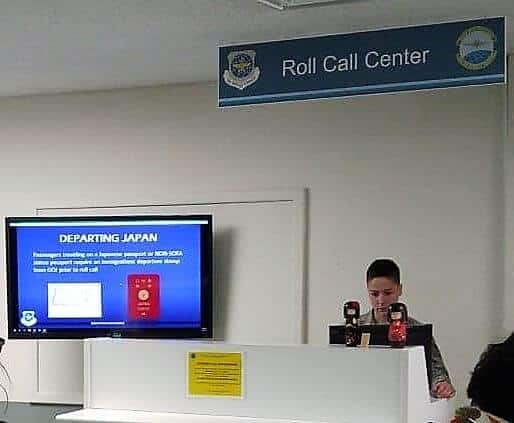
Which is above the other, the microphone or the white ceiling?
the white ceiling

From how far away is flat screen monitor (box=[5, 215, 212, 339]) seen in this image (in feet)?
18.2

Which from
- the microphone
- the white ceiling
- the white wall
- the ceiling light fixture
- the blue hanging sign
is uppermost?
the ceiling light fixture

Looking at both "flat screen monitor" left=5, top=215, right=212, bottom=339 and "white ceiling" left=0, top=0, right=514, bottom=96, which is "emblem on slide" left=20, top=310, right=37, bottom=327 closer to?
"flat screen monitor" left=5, top=215, right=212, bottom=339

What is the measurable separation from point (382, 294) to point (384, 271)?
4.3 inches

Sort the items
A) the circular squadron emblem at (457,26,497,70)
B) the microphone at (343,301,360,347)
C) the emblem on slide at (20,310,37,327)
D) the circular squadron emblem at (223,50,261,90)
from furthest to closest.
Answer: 1. the emblem on slide at (20,310,37,327)
2. the circular squadron emblem at (223,50,261,90)
3. the circular squadron emblem at (457,26,497,70)
4. the microphone at (343,301,360,347)

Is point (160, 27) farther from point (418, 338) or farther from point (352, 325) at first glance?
point (418, 338)

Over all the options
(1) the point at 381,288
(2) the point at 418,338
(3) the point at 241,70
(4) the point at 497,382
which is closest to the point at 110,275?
(1) the point at 381,288

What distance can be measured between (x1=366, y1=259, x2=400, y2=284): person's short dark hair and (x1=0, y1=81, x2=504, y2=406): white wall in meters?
0.20

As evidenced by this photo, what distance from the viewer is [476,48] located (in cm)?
414

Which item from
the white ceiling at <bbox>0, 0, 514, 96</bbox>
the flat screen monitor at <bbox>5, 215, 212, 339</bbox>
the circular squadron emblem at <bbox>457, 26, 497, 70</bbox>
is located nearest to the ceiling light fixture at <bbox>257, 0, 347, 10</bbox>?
the white ceiling at <bbox>0, 0, 514, 96</bbox>

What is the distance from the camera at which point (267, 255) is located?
18.5 ft

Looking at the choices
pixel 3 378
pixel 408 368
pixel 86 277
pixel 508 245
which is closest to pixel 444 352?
pixel 508 245

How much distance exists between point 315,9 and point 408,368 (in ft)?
5.03

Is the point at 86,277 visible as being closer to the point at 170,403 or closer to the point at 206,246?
the point at 206,246
